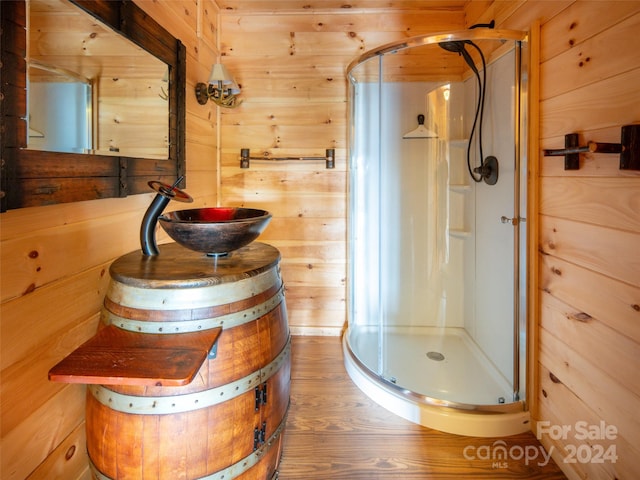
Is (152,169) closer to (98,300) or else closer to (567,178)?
(98,300)

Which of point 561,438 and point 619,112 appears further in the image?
point 561,438

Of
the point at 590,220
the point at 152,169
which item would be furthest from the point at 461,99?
the point at 152,169

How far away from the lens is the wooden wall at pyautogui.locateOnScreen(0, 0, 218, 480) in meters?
0.86

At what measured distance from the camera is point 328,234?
2365mm

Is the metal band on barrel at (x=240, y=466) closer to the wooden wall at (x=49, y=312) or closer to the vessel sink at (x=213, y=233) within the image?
the wooden wall at (x=49, y=312)

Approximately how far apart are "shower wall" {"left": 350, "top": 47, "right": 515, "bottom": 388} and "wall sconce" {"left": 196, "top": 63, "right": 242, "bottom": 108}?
0.76 meters

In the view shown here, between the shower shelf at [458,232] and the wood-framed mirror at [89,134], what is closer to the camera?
the wood-framed mirror at [89,134]

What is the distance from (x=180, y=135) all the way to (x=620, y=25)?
167cm

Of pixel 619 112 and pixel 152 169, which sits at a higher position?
pixel 619 112

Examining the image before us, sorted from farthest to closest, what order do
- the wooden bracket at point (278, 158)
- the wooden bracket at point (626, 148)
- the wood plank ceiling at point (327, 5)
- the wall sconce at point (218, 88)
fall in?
the wooden bracket at point (278, 158) < the wood plank ceiling at point (327, 5) < the wall sconce at point (218, 88) < the wooden bracket at point (626, 148)

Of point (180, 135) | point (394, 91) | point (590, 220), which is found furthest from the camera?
point (394, 91)

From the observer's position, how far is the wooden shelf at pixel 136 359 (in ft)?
2.39

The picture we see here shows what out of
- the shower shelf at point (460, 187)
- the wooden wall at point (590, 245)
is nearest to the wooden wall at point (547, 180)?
the wooden wall at point (590, 245)

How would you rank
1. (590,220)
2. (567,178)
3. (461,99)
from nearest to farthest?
1. (590,220)
2. (567,178)
3. (461,99)
